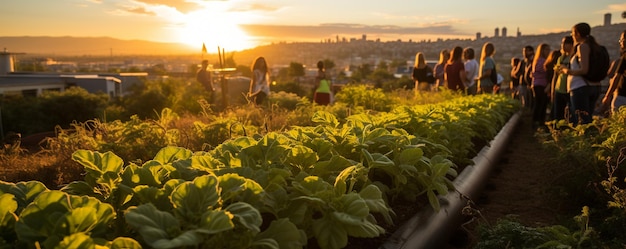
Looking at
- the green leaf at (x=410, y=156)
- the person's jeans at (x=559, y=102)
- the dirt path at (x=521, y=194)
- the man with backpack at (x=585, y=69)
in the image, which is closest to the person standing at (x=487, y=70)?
the person's jeans at (x=559, y=102)

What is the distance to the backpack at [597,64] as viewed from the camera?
7.10 meters

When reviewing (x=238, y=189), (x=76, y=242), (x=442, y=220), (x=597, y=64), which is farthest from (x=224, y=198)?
(x=597, y=64)

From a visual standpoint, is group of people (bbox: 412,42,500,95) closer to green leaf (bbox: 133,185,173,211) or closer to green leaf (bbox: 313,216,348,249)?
green leaf (bbox: 313,216,348,249)

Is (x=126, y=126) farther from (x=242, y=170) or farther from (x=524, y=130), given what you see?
(x=524, y=130)

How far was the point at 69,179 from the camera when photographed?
4.66m

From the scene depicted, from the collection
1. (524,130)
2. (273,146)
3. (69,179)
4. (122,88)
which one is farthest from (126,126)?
(122,88)

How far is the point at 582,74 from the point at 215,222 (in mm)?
7001

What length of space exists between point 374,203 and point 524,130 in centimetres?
977

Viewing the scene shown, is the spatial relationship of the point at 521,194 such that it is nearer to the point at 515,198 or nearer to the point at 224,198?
the point at 515,198

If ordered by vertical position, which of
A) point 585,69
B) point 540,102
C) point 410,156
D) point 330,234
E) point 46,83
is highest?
point 585,69

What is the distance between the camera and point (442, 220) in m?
3.13

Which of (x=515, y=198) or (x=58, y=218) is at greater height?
(x=58, y=218)

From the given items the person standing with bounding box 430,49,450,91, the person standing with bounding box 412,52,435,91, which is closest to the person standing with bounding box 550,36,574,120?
the person standing with bounding box 412,52,435,91

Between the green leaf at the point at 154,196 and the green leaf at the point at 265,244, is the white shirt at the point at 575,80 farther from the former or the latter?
the green leaf at the point at 154,196
